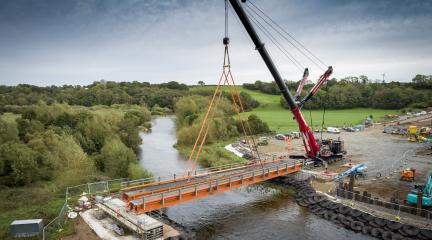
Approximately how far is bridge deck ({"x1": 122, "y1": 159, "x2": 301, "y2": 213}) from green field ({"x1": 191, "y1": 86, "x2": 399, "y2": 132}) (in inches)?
1855

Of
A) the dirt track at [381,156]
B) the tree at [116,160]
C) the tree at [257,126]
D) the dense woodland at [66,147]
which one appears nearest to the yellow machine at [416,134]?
the dirt track at [381,156]

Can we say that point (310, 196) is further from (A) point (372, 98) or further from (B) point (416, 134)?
(A) point (372, 98)

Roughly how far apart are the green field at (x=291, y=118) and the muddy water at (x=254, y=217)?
4499 centimetres

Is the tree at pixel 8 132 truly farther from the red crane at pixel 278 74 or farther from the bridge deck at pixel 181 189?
the red crane at pixel 278 74

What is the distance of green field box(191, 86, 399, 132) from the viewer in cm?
8994

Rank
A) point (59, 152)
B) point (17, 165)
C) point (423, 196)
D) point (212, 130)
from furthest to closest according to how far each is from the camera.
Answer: point (212, 130)
point (59, 152)
point (17, 165)
point (423, 196)

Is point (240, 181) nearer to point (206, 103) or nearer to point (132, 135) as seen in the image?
point (132, 135)

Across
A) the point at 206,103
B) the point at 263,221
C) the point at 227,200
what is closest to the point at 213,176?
the point at 227,200

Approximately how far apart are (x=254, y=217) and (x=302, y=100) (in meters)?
15.2

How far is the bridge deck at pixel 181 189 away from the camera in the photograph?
82.5 feet

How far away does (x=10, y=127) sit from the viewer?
43.7 metres

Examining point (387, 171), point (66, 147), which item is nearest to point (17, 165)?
point (66, 147)

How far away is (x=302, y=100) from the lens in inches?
1521

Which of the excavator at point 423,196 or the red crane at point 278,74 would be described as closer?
the excavator at point 423,196
